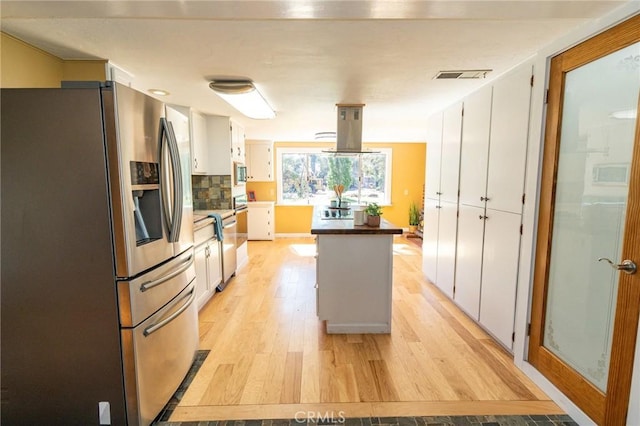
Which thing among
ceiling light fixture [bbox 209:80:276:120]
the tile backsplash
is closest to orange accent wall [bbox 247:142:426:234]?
the tile backsplash

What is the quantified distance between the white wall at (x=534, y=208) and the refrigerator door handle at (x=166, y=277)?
241cm

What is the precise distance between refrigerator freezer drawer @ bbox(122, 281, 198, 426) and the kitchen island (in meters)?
1.17

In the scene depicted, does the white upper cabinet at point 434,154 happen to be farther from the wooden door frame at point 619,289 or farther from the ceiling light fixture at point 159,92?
the ceiling light fixture at point 159,92

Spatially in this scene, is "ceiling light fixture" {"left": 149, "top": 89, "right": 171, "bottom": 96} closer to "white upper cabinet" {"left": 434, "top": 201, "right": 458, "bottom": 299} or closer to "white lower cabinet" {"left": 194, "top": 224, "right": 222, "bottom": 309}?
"white lower cabinet" {"left": 194, "top": 224, "right": 222, "bottom": 309}

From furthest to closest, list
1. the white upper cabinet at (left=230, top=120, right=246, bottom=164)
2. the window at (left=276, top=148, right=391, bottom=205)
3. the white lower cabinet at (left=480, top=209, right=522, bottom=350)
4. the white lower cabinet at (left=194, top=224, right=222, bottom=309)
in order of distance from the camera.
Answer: the window at (left=276, top=148, right=391, bottom=205) → the white upper cabinet at (left=230, top=120, right=246, bottom=164) → the white lower cabinet at (left=194, top=224, right=222, bottom=309) → the white lower cabinet at (left=480, top=209, right=522, bottom=350)

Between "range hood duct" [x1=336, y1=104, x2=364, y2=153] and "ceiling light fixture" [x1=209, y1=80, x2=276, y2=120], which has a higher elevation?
"ceiling light fixture" [x1=209, y1=80, x2=276, y2=120]

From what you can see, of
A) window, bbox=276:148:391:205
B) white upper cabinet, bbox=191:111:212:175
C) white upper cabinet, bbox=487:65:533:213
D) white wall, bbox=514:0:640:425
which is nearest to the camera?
white wall, bbox=514:0:640:425

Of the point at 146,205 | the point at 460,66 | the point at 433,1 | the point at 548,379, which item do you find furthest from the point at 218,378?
the point at 460,66

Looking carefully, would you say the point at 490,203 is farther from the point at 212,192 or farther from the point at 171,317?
the point at 212,192

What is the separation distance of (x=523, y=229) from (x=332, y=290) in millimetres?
1610

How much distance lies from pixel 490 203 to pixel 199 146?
3.42 metres

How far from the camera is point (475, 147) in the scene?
2.78 metres

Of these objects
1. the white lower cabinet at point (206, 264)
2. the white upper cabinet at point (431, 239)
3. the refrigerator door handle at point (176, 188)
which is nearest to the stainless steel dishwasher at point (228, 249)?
the white lower cabinet at point (206, 264)

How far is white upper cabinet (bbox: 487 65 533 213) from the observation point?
2.16 m
